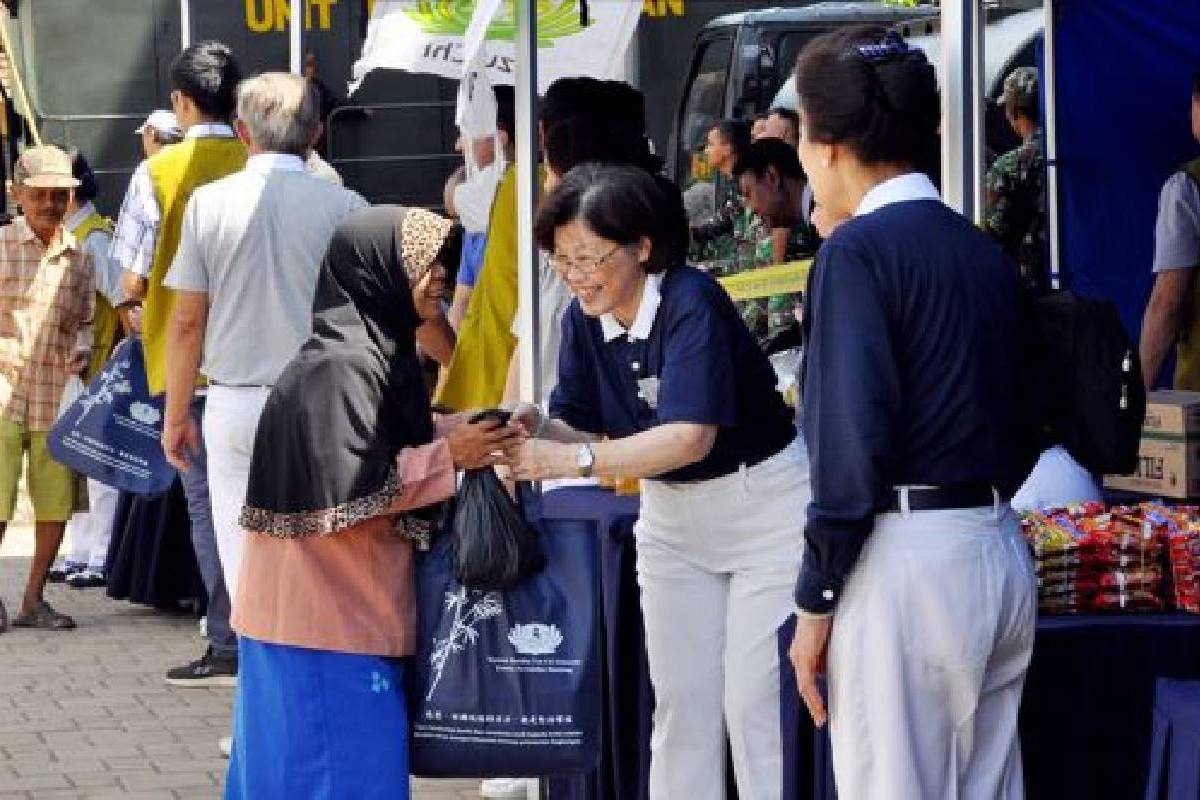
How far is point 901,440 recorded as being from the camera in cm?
374

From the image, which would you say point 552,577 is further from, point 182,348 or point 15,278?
point 15,278

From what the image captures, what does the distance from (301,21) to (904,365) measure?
5.48 m

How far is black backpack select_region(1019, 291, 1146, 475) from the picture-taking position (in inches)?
155

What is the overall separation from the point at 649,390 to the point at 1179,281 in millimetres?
2923

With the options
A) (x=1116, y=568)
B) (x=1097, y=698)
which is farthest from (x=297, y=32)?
(x=1097, y=698)

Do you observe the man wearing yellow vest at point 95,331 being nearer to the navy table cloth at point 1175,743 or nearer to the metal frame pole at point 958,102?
the metal frame pole at point 958,102

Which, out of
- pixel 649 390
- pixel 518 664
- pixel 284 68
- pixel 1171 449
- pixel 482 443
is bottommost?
pixel 518 664

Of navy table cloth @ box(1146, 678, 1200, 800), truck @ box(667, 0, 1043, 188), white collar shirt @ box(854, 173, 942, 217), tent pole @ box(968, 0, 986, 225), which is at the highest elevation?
truck @ box(667, 0, 1043, 188)

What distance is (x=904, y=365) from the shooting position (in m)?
3.72

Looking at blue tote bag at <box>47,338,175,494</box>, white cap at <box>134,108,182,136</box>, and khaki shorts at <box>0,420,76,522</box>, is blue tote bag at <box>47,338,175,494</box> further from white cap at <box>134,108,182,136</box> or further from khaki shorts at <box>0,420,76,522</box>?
white cap at <box>134,108,182,136</box>

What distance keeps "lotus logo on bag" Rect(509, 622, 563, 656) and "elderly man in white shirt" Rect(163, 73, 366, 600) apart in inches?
77.6

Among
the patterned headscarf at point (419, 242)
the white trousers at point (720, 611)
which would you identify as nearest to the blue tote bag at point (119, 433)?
the patterned headscarf at point (419, 242)

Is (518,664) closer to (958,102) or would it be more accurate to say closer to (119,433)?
(958,102)

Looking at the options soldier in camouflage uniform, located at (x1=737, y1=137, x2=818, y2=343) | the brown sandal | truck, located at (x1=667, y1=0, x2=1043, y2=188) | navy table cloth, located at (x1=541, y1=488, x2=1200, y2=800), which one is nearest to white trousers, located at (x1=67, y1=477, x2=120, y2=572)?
the brown sandal
